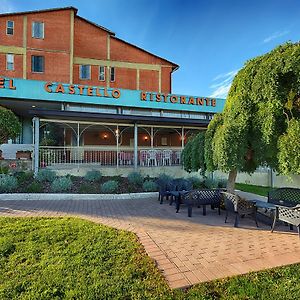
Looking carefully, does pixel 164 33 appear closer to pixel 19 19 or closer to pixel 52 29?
pixel 52 29

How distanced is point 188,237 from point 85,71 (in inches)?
928

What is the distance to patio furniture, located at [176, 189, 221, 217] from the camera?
24.2ft

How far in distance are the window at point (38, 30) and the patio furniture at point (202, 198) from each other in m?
23.1

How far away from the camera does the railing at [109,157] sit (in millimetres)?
14438

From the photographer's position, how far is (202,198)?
7.54m

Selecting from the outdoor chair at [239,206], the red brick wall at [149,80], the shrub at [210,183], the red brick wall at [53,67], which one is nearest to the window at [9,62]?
the red brick wall at [53,67]

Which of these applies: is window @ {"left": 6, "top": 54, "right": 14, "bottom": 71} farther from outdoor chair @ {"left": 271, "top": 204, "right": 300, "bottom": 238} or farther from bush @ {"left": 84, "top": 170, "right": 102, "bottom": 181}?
outdoor chair @ {"left": 271, "top": 204, "right": 300, "bottom": 238}

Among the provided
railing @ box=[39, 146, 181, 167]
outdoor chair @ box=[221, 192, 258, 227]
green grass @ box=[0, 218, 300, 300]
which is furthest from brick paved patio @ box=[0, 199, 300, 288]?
railing @ box=[39, 146, 181, 167]

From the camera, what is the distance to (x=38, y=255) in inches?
171

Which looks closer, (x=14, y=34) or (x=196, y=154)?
(x=196, y=154)

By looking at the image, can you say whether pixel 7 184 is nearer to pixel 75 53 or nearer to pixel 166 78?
Result: pixel 75 53

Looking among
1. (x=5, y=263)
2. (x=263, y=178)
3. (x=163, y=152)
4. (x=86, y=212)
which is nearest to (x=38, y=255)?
(x=5, y=263)

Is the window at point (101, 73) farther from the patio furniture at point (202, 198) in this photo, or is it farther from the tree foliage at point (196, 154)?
the patio furniture at point (202, 198)

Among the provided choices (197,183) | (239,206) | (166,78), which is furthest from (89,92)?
(239,206)
